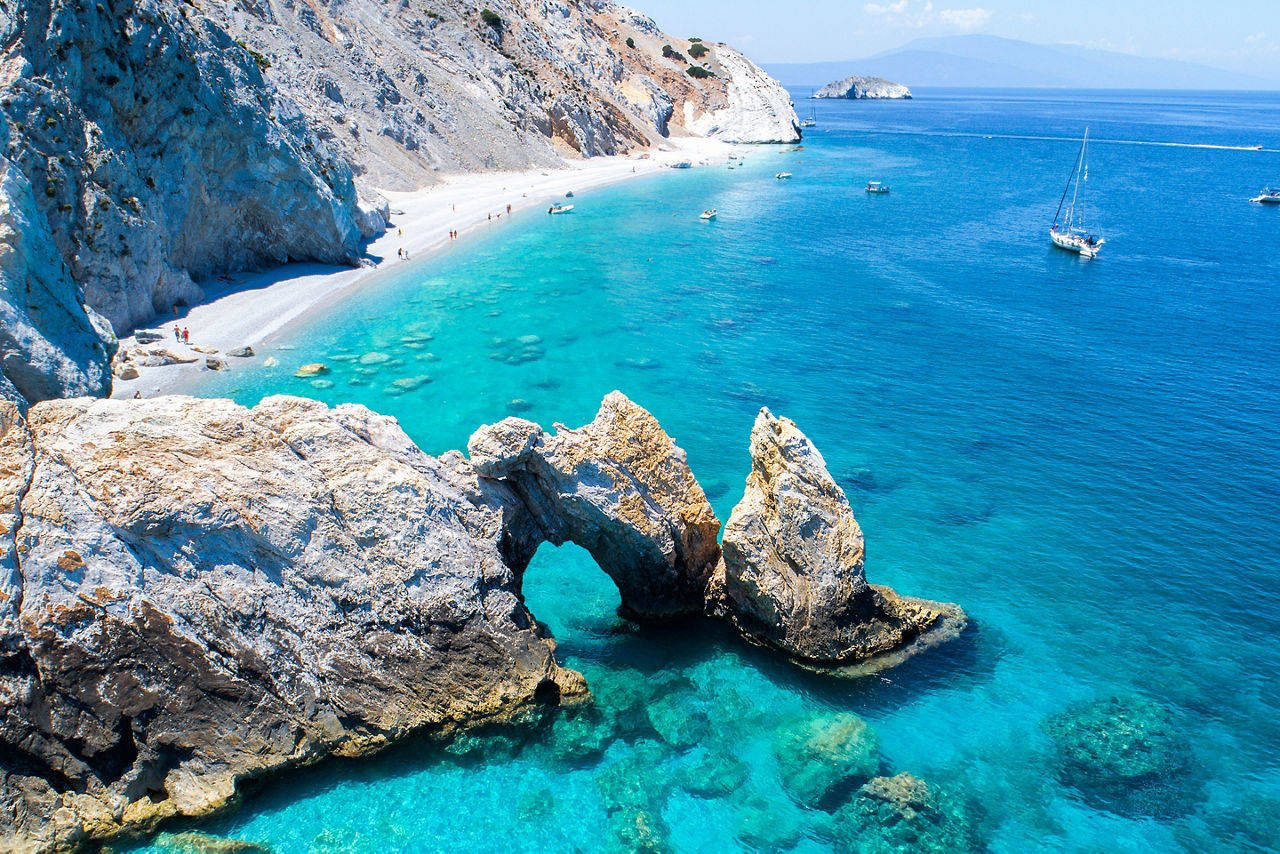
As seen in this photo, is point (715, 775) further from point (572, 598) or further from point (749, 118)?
point (749, 118)

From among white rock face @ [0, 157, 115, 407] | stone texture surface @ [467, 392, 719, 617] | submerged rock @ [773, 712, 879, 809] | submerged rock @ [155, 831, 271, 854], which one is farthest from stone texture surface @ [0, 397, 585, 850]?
white rock face @ [0, 157, 115, 407]

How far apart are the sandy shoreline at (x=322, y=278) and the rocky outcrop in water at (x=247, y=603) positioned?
78.3ft

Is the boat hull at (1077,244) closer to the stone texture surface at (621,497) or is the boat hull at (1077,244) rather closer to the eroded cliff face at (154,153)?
the stone texture surface at (621,497)

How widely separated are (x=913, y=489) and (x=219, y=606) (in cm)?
2758

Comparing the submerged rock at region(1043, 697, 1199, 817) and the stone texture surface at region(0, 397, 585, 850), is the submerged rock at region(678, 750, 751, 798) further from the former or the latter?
the submerged rock at region(1043, 697, 1199, 817)

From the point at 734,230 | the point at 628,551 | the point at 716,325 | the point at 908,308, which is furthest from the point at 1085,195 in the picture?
the point at 628,551

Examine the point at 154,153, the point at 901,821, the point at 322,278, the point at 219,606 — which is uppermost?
the point at 154,153

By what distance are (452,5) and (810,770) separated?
117368 millimetres

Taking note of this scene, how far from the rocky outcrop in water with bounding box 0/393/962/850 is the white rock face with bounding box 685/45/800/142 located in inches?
5960

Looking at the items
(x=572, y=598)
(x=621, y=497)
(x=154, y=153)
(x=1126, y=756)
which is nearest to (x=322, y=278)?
(x=154, y=153)

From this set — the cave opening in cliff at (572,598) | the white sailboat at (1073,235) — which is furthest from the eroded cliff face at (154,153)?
the white sailboat at (1073,235)

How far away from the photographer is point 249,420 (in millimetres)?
19984

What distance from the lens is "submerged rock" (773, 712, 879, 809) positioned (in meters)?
19.8

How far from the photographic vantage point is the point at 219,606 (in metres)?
18.6
